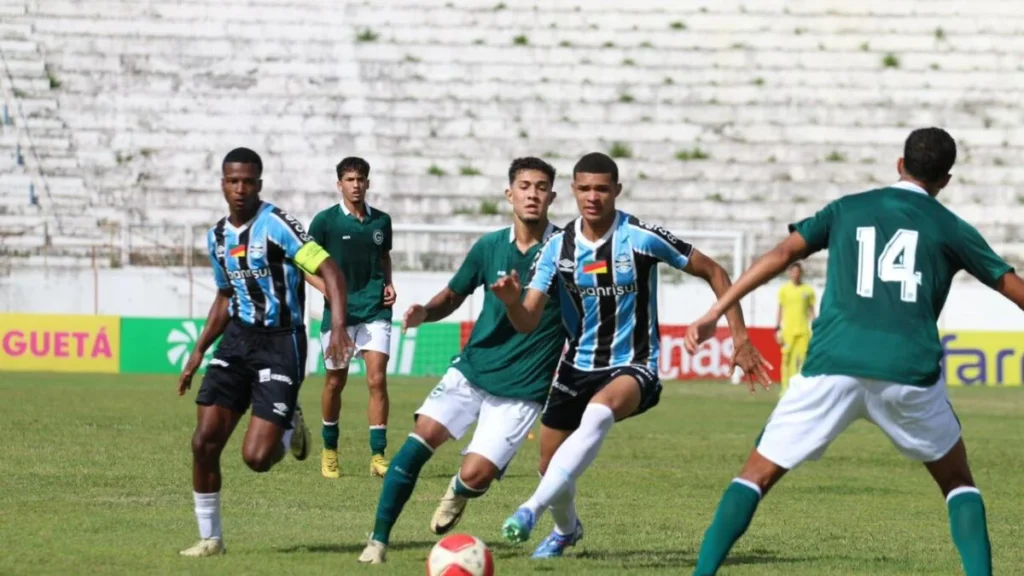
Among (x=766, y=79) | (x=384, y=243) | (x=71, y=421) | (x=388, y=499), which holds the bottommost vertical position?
(x=71, y=421)

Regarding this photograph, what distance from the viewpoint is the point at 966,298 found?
3266cm

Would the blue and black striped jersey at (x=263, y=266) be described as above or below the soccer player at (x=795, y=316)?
above

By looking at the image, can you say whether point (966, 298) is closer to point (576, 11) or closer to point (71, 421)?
point (576, 11)

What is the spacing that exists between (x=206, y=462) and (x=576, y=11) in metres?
32.1

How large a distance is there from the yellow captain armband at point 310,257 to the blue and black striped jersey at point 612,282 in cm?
110

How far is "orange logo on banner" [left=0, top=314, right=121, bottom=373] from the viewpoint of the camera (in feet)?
101

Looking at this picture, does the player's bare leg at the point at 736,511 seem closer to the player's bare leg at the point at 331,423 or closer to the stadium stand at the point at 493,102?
the player's bare leg at the point at 331,423

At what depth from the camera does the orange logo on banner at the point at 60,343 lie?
3073cm

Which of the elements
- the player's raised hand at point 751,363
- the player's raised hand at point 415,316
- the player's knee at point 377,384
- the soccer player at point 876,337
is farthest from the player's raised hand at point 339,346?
the player's knee at point 377,384

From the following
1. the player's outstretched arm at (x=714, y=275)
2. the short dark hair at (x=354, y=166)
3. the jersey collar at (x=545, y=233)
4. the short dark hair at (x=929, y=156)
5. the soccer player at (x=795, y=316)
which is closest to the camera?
the short dark hair at (x=929, y=156)

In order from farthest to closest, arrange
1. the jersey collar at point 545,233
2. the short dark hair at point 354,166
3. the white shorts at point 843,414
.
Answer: the short dark hair at point 354,166 → the jersey collar at point 545,233 → the white shorts at point 843,414

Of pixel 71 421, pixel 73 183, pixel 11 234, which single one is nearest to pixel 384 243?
pixel 71 421

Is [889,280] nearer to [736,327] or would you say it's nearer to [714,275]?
[736,327]

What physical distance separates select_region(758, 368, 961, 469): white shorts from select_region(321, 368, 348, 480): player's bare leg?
6.67 metres
